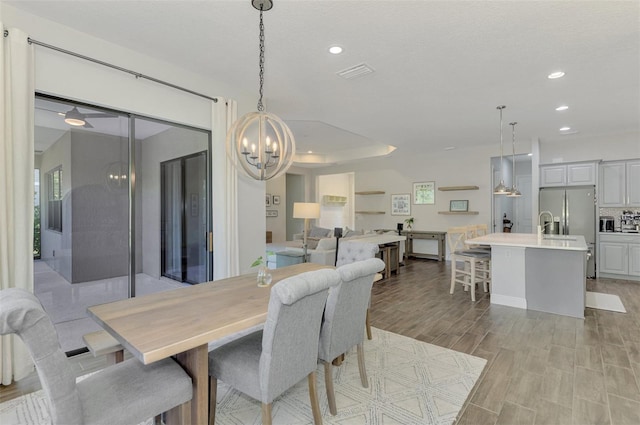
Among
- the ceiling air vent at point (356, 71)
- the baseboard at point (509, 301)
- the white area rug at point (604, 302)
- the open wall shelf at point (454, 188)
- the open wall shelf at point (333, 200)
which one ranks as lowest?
the white area rug at point (604, 302)

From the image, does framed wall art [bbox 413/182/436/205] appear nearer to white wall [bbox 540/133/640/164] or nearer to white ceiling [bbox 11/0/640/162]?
white wall [bbox 540/133/640/164]

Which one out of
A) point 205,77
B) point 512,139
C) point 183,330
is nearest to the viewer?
point 183,330

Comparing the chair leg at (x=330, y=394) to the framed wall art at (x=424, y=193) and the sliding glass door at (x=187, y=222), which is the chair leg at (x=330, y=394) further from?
the framed wall art at (x=424, y=193)

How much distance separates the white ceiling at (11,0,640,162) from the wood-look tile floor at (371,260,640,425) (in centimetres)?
285

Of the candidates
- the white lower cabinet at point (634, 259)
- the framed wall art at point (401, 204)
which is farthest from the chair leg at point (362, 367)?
the framed wall art at point (401, 204)

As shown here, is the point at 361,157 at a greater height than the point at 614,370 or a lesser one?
greater

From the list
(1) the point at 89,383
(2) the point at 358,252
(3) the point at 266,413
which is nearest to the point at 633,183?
(2) the point at 358,252

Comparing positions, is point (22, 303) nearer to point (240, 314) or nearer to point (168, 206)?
point (240, 314)

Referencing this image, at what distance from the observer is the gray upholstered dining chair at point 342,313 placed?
203 centimetres

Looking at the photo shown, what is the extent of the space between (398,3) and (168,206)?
3.22 meters

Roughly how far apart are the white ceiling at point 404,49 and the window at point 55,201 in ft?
4.37

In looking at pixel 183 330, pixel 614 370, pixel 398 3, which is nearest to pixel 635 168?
pixel 614 370

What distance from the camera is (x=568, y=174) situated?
6.39m

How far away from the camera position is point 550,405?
2139mm
